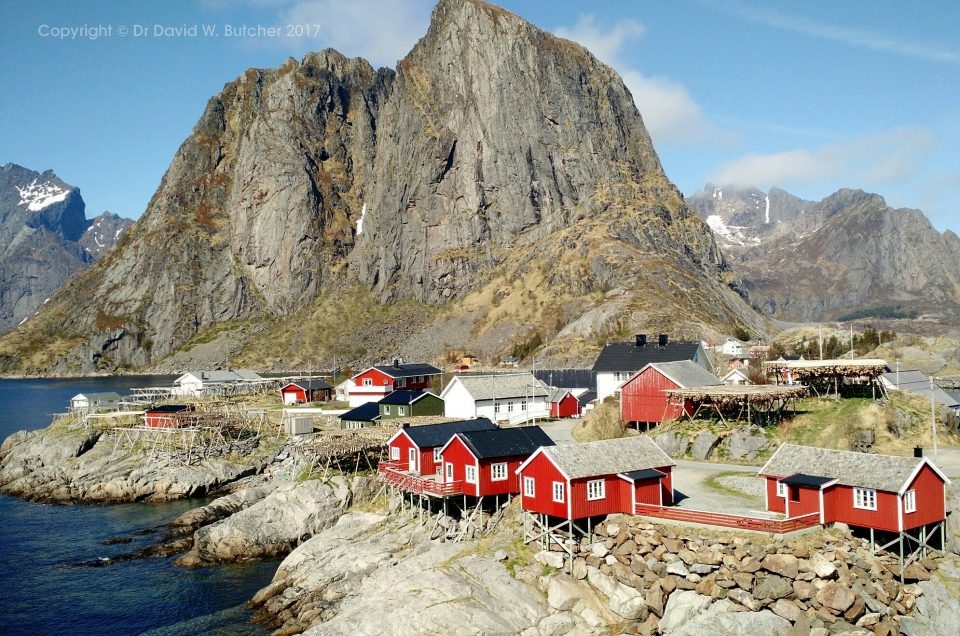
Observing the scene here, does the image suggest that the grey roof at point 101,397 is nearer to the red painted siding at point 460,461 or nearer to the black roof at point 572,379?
the black roof at point 572,379

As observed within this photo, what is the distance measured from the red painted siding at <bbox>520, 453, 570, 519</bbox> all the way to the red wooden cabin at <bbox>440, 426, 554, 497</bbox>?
3888 mm

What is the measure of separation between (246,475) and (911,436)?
5073 centimetres

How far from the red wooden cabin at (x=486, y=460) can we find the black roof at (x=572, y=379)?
40998mm

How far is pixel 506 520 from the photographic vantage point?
41.1 m

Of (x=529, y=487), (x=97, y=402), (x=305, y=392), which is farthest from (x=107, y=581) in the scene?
(x=305, y=392)

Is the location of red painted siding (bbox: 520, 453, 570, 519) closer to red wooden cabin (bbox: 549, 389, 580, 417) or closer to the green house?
the green house

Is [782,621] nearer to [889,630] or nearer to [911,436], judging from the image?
[889,630]

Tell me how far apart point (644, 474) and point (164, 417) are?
54.6m

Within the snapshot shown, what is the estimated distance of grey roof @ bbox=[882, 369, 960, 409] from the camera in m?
61.8

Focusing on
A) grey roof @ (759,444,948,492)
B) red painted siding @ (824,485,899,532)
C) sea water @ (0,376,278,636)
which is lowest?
sea water @ (0,376,278,636)

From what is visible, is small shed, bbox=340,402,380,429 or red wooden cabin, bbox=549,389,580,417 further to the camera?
red wooden cabin, bbox=549,389,580,417

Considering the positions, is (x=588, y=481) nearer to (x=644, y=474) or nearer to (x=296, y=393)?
(x=644, y=474)

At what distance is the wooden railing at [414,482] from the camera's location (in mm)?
43125

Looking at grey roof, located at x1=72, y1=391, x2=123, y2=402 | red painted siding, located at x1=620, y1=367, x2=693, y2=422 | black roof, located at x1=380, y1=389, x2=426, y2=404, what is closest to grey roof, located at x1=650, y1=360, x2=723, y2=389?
red painted siding, located at x1=620, y1=367, x2=693, y2=422
